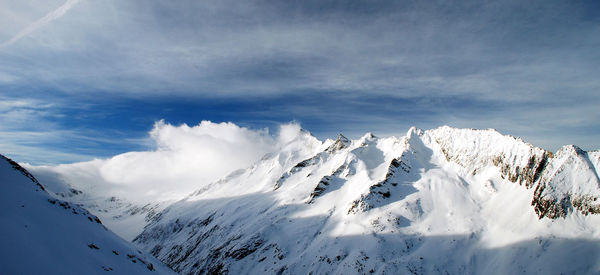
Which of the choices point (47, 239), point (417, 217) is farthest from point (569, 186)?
point (47, 239)

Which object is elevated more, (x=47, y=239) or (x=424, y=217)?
(x=47, y=239)

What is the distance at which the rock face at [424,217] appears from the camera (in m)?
62.4

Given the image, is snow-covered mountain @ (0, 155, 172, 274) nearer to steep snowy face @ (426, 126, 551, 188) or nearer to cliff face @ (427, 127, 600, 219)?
cliff face @ (427, 127, 600, 219)

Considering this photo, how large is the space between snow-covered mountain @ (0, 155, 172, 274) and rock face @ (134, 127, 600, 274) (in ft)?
176

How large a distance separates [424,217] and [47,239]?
86137 millimetres

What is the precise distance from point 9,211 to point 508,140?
111822 mm

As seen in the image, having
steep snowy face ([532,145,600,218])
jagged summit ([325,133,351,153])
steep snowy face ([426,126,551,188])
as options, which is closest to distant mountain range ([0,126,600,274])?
steep snowy face ([532,145,600,218])

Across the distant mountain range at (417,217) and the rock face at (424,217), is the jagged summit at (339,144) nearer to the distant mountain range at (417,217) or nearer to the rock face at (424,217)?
the rock face at (424,217)

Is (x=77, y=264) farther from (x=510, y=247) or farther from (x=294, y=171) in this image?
(x=294, y=171)

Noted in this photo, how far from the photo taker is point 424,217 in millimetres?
84562

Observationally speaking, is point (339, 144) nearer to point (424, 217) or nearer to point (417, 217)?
point (417, 217)

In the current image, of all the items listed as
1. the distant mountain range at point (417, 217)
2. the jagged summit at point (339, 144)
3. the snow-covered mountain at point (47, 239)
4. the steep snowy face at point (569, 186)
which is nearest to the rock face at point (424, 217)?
the steep snowy face at point (569, 186)

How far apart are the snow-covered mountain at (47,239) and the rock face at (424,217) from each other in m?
53.7

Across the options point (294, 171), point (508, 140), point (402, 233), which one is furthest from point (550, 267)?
point (294, 171)
